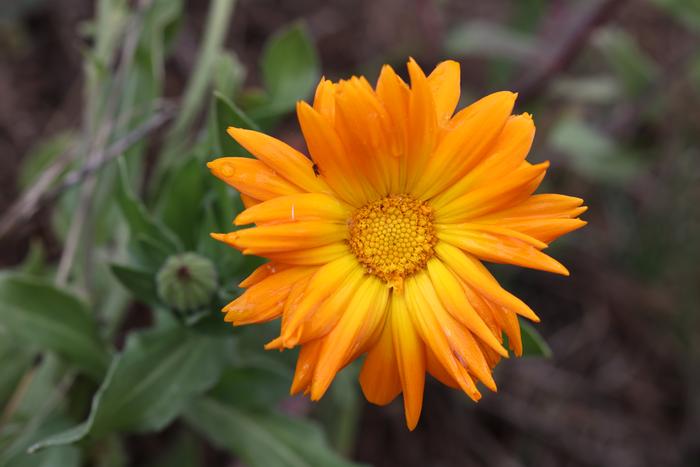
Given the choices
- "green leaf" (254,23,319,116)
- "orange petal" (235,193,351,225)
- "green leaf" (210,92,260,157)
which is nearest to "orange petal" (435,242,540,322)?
"orange petal" (235,193,351,225)

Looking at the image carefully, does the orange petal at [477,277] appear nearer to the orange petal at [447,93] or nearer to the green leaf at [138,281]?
the orange petal at [447,93]

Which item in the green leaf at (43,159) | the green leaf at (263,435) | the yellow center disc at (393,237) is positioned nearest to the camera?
the yellow center disc at (393,237)

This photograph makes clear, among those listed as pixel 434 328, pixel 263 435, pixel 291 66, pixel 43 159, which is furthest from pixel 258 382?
pixel 43 159

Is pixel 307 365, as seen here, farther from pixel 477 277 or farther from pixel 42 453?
pixel 42 453

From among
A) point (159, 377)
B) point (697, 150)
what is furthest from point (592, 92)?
point (159, 377)

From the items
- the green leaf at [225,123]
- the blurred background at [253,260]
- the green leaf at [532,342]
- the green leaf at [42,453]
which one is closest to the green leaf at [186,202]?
the blurred background at [253,260]

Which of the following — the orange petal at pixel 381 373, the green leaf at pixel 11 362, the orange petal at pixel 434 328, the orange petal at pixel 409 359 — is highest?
the orange petal at pixel 434 328

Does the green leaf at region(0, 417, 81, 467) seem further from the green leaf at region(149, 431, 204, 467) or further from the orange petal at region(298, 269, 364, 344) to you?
the orange petal at region(298, 269, 364, 344)

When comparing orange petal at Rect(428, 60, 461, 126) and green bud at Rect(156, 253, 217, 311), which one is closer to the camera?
orange petal at Rect(428, 60, 461, 126)
